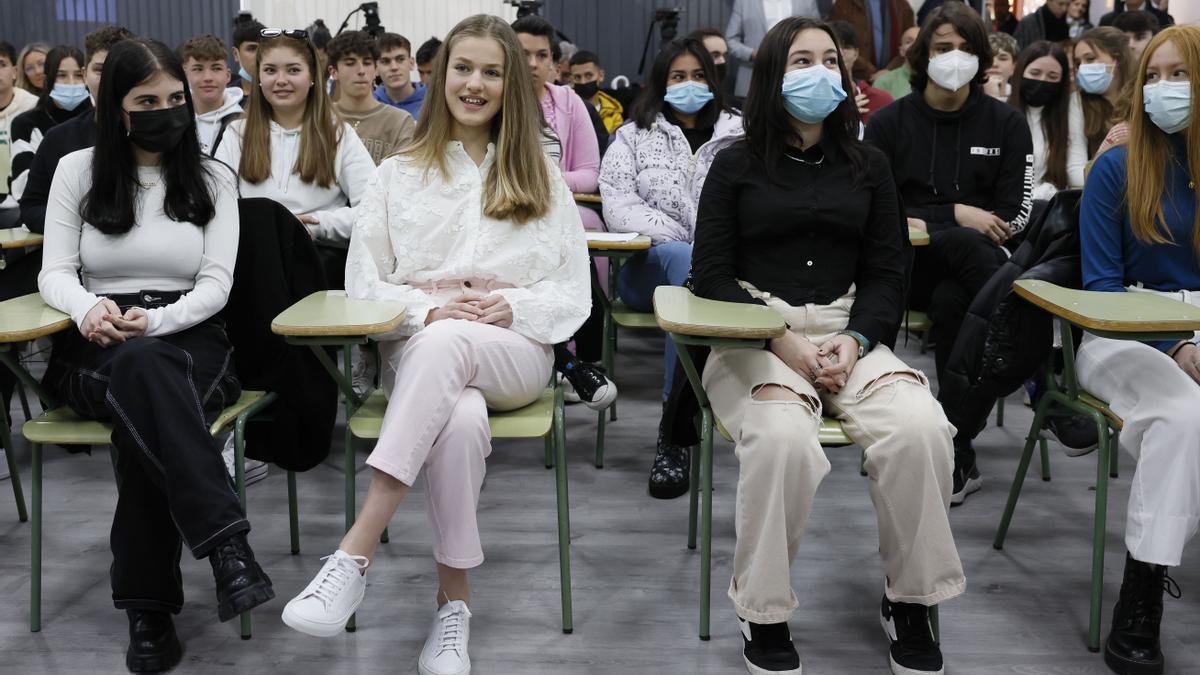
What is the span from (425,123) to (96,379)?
88 centimetres

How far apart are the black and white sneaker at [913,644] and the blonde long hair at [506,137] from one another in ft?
3.71

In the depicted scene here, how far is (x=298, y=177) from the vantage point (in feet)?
10.6

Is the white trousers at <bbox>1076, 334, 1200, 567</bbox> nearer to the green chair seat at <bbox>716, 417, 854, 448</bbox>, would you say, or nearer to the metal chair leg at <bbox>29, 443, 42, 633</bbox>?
the green chair seat at <bbox>716, 417, 854, 448</bbox>

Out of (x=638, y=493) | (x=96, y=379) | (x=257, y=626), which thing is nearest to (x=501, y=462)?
(x=638, y=493)

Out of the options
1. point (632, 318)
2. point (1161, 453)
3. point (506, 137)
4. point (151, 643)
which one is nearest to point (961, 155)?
point (632, 318)

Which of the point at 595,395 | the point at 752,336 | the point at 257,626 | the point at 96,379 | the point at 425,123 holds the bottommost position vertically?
the point at 257,626

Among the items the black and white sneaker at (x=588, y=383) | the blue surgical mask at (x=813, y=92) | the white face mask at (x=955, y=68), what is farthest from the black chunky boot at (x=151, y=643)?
the white face mask at (x=955, y=68)

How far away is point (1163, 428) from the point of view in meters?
2.03

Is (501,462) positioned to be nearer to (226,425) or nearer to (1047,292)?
(226,425)

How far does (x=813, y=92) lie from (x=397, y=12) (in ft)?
19.7

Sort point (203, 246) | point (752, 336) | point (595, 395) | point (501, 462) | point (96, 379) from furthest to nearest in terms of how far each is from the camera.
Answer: point (501, 462) < point (595, 395) < point (203, 246) < point (96, 379) < point (752, 336)

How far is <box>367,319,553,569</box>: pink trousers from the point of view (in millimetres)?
2018

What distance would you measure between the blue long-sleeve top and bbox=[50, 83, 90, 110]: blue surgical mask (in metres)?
3.75

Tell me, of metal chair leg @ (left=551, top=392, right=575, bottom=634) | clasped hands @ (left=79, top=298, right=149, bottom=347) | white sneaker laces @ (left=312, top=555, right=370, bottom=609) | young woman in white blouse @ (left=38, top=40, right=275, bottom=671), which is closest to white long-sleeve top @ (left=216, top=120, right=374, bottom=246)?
young woman in white blouse @ (left=38, top=40, right=275, bottom=671)
